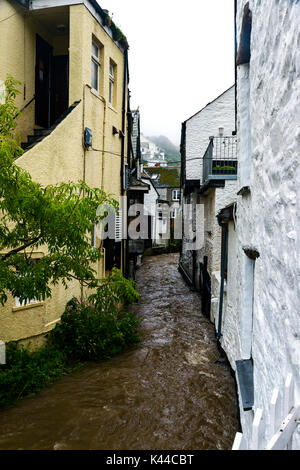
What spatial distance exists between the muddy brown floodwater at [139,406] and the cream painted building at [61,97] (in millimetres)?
1666

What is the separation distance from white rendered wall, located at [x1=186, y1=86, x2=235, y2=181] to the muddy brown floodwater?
8.80 m

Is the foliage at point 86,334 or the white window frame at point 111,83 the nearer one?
the foliage at point 86,334

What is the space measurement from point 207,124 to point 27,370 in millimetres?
13232

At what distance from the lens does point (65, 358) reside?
7.64 m

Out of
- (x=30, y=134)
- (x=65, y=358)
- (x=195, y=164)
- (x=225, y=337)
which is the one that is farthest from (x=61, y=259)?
(x=195, y=164)

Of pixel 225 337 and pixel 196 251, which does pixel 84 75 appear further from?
pixel 196 251

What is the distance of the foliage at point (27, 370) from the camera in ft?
20.2

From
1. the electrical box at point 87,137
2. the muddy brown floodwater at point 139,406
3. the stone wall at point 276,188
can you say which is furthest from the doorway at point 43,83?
the stone wall at point 276,188

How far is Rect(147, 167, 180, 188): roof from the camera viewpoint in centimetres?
4069

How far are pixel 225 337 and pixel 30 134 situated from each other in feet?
24.9

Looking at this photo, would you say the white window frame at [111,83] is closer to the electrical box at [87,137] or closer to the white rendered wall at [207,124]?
the electrical box at [87,137]

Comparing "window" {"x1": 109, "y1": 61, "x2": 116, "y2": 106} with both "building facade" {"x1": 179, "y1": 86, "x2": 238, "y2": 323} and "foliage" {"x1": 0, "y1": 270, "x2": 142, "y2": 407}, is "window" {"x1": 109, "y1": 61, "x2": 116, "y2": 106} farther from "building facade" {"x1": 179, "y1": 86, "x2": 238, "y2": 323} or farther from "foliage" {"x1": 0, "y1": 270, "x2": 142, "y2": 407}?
"foliage" {"x1": 0, "y1": 270, "x2": 142, "y2": 407}

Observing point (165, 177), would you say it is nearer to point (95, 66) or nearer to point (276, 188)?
point (95, 66)

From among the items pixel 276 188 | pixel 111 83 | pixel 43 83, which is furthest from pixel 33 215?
pixel 111 83
